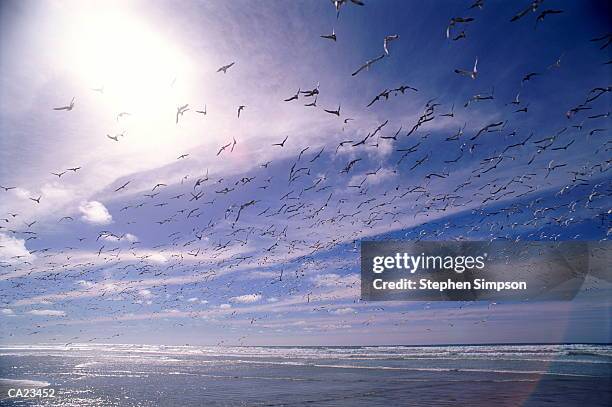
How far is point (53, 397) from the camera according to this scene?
41.9 feet

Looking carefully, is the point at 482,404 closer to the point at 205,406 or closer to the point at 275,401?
the point at 275,401

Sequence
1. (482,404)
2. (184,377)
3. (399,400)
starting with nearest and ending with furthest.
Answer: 1. (482,404)
2. (399,400)
3. (184,377)

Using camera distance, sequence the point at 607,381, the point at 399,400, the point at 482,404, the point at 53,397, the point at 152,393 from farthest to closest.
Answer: the point at 607,381
the point at 152,393
the point at 53,397
the point at 399,400
the point at 482,404

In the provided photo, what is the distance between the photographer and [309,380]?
16.9 meters

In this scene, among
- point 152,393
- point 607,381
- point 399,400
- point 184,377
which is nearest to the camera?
point 399,400

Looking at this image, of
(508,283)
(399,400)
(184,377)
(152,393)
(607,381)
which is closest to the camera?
(399,400)

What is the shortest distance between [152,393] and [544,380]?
1394 cm

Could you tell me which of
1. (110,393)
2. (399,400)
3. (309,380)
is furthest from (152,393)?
(399,400)

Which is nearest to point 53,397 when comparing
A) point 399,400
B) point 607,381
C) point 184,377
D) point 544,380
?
point 184,377

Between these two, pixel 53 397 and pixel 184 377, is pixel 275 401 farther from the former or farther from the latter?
pixel 184 377

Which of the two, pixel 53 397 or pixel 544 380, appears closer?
pixel 53 397

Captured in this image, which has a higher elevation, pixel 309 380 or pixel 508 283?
pixel 508 283

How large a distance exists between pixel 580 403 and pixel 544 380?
5829 millimetres

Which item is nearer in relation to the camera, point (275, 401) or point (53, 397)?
point (275, 401)
